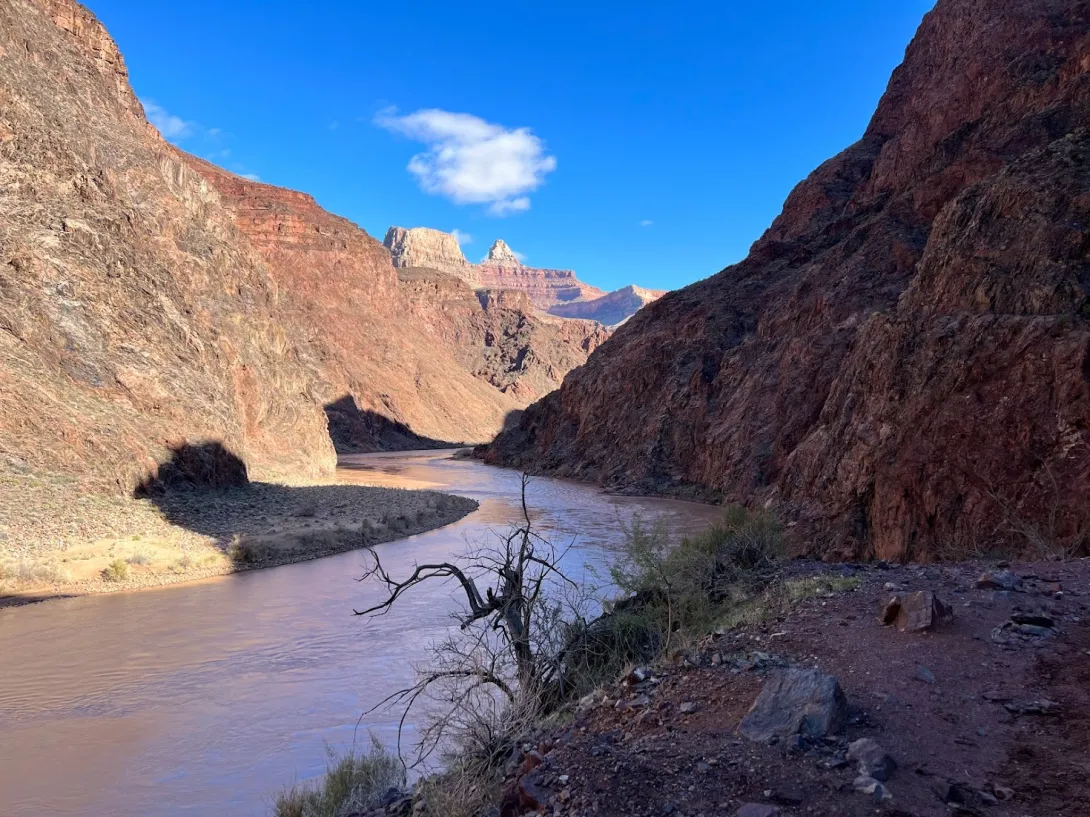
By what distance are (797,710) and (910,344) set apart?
14.4 meters

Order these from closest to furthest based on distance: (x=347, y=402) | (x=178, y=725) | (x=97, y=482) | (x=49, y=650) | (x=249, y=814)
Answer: (x=249, y=814)
(x=178, y=725)
(x=49, y=650)
(x=97, y=482)
(x=347, y=402)

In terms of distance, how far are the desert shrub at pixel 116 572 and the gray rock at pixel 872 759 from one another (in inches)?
582

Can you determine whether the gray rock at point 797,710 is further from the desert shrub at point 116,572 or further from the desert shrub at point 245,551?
the desert shrub at point 245,551

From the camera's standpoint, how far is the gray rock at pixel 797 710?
4023 millimetres

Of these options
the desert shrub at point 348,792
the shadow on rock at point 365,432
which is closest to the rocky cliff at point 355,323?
the shadow on rock at point 365,432

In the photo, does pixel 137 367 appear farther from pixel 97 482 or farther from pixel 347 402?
pixel 347 402

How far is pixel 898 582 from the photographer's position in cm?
704

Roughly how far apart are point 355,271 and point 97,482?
274 feet

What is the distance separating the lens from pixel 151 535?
17.0m

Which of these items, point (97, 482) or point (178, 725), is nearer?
point (178, 725)

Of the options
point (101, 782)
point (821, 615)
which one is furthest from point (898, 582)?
point (101, 782)

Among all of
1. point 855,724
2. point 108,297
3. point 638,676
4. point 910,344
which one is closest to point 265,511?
point 108,297

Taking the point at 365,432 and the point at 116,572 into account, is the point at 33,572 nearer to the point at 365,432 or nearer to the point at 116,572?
the point at 116,572

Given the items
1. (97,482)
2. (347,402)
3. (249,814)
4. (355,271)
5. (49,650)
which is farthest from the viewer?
(355,271)
